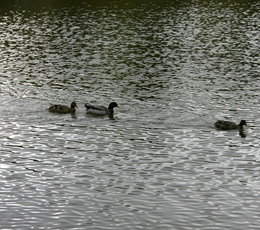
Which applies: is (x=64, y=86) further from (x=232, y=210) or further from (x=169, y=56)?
(x=232, y=210)

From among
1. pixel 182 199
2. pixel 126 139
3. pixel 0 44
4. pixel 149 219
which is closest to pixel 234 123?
pixel 126 139

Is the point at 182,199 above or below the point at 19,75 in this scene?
below

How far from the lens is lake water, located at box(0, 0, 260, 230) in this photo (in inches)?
1159

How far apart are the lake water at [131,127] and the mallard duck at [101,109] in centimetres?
43

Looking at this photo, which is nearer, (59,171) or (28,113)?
(59,171)

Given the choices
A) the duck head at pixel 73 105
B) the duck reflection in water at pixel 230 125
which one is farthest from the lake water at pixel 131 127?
the duck head at pixel 73 105

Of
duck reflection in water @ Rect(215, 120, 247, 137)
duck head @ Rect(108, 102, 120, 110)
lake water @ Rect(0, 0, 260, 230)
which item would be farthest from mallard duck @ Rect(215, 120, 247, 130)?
duck head @ Rect(108, 102, 120, 110)

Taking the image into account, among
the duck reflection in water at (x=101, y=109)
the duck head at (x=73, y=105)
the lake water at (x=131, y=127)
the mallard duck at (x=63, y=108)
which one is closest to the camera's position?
the lake water at (x=131, y=127)

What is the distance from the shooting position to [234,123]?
40531mm

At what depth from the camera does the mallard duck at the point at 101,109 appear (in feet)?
145

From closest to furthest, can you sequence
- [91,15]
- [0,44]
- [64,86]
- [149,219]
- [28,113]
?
[149,219]
[28,113]
[64,86]
[0,44]
[91,15]

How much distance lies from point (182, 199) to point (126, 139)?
957 centimetres

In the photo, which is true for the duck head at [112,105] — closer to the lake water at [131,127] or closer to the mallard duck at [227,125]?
the lake water at [131,127]

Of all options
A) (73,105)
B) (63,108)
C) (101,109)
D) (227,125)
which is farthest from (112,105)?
(227,125)
